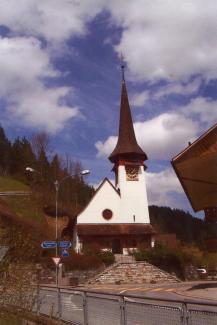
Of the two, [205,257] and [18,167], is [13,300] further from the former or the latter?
[18,167]

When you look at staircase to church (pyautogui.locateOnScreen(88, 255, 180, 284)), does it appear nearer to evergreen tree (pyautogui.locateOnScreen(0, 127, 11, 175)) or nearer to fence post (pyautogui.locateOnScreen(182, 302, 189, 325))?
fence post (pyautogui.locateOnScreen(182, 302, 189, 325))

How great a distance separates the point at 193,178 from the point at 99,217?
37.6 metres

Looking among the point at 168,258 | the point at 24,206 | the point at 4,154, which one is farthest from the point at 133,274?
the point at 4,154

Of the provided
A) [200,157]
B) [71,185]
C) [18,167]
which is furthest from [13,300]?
[18,167]

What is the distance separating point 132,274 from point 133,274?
9cm

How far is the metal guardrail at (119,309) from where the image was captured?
6.25m

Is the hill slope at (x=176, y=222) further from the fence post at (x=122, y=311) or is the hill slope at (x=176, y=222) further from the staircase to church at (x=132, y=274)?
the fence post at (x=122, y=311)

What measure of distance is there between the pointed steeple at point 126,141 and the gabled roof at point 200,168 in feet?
129

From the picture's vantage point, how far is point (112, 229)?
49.9 m

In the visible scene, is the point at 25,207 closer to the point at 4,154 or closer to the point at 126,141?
the point at 126,141

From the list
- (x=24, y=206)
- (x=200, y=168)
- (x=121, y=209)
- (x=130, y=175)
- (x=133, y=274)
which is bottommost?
(x=133, y=274)

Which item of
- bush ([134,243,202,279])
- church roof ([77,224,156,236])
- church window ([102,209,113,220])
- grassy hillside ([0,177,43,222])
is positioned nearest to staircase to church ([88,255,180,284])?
bush ([134,243,202,279])

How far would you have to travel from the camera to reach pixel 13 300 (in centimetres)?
816

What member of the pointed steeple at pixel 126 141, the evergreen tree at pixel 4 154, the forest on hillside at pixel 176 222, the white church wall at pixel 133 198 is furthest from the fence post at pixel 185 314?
the evergreen tree at pixel 4 154
